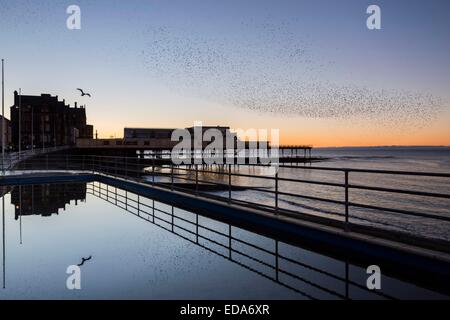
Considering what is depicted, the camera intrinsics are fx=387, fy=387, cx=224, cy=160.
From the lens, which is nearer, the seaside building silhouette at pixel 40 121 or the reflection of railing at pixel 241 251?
the reflection of railing at pixel 241 251

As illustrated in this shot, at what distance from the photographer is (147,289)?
4.48 meters

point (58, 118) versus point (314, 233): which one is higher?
point (58, 118)

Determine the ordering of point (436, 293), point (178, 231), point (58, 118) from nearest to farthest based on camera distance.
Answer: point (436, 293), point (178, 231), point (58, 118)

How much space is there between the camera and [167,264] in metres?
5.48

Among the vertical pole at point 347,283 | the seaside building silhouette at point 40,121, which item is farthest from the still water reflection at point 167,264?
the seaside building silhouette at point 40,121


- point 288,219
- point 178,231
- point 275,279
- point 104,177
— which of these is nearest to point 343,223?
point 288,219

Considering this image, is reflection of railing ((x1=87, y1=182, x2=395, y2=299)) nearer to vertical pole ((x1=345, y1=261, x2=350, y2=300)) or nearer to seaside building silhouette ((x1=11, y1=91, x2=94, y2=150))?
vertical pole ((x1=345, y1=261, x2=350, y2=300))

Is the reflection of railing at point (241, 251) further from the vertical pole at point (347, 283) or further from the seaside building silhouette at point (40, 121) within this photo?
the seaside building silhouette at point (40, 121)

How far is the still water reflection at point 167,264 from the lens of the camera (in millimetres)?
4375

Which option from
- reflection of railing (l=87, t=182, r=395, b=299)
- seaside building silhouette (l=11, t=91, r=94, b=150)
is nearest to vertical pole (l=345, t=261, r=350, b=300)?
reflection of railing (l=87, t=182, r=395, b=299)

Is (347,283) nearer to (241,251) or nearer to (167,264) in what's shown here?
(241,251)
